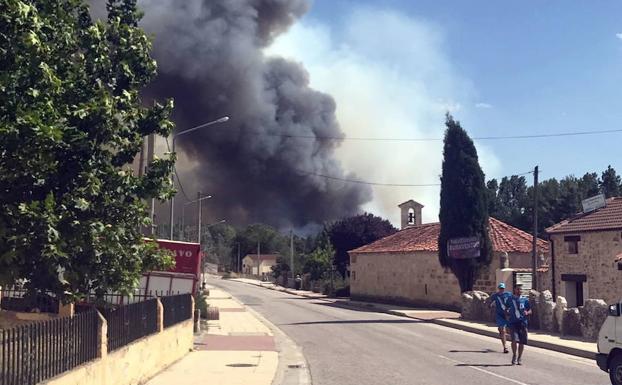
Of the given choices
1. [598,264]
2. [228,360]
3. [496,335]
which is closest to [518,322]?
[228,360]

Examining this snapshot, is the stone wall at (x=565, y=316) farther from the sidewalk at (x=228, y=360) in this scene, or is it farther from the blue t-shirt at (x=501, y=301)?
the sidewalk at (x=228, y=360)

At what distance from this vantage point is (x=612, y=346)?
11398 millimetres

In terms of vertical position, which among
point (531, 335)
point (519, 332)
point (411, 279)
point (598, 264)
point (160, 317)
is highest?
point (598, 264)

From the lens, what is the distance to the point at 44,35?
8570 millimetres

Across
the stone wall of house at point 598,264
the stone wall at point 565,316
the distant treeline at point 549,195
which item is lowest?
the stone wall at point 565,316

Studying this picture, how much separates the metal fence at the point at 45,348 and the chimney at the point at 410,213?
146 ft

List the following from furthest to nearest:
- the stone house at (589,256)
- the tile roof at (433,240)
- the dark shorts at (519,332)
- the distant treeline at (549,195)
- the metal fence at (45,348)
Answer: the distant treeline at (549,195) → the tile roof at (433,240) → the stone house at (589,256) → the dark shorts at (519,332) → the metal fence at (45,348)

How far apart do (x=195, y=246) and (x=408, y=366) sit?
12.9 metres

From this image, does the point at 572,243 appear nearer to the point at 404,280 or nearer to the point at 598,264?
the point at 598,264

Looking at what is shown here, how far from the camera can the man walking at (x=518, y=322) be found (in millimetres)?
14406

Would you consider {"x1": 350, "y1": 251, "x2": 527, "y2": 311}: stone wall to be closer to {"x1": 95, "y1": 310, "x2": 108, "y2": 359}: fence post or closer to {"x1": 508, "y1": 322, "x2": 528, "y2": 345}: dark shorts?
{"x1": 508, "y1": 322, "x2": 528, "y2": 345}: dark shorts

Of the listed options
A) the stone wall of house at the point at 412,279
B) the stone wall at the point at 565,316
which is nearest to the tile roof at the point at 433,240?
the stone wall of house at the point at 412,279

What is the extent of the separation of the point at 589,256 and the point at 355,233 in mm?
38025

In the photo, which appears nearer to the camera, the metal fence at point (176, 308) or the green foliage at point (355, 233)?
the metal fence at point (176, 308)
